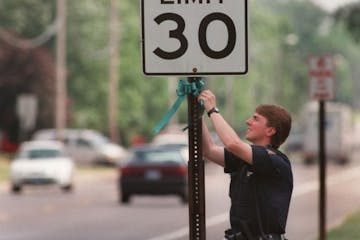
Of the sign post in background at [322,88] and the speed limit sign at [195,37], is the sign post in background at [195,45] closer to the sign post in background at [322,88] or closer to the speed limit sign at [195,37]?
the speed limit sign at [195,37]

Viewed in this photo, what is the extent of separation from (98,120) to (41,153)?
43.1m

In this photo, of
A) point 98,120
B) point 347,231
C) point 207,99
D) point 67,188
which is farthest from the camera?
point 98,120

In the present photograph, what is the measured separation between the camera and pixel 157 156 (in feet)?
108

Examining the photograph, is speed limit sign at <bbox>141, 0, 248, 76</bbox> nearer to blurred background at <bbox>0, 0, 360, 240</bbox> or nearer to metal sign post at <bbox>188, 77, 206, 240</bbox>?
metal sign post at <bbox>188, 77, 206, 240</bbox>

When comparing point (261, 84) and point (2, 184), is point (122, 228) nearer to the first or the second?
point (2, 184)

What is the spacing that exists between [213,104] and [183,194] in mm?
24898

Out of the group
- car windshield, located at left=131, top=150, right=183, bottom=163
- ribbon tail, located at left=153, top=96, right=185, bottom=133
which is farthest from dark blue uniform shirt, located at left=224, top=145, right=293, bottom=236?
car windshield, located at left=131, top=150, right=183, bottom=163

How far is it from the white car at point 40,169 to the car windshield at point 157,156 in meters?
7.02

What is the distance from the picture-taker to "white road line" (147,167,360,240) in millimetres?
23188

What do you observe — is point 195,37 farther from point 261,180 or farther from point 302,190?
point 302,190

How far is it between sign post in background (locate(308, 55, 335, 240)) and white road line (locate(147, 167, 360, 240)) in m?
3.27

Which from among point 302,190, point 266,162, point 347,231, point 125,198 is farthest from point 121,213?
point 266,162

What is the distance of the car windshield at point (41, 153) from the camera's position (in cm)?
4095

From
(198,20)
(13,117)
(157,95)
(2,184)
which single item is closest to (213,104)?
(198,20)
